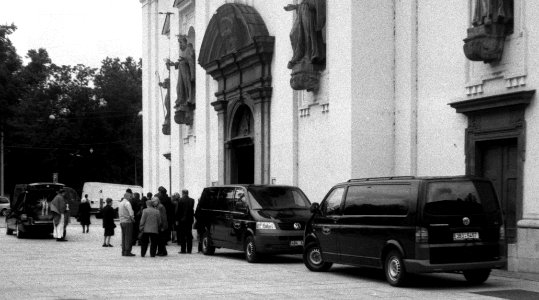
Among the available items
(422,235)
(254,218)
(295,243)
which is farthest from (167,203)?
(422,235)

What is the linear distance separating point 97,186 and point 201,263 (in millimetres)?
44342

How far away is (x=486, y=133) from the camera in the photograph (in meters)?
17.2

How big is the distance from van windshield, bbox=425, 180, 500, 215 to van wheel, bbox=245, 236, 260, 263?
6.27m

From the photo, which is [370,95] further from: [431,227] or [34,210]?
[34,210]

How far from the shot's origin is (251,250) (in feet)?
62.3

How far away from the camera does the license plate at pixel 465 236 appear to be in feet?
43.9

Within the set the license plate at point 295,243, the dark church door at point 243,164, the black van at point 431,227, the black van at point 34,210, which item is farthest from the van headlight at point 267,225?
the black van at point 34,210

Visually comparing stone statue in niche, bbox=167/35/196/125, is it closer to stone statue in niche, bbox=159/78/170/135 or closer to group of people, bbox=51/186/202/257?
stone statue in niche, bbox=159/78/170/135

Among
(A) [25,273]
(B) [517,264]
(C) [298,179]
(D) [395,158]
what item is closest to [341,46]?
(D) [395,158]

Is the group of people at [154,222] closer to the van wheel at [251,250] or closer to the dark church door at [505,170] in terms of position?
the van wheel at [251,250]

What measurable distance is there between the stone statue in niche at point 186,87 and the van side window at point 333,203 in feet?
60.6

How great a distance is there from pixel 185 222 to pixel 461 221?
10.7m

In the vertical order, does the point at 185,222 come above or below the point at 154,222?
below

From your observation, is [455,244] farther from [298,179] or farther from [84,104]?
[84,104]
